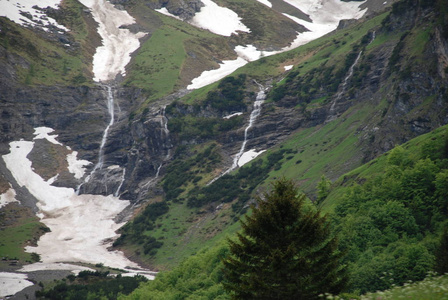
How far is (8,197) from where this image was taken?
130m

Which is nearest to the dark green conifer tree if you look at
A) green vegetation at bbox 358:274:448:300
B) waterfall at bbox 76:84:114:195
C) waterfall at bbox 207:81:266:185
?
green vegetation at bbox 358:274:448:300

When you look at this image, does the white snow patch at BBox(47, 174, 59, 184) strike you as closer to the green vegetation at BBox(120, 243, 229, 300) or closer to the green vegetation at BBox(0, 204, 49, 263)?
the green vegetation at BBox(0, 204, 49, 263)

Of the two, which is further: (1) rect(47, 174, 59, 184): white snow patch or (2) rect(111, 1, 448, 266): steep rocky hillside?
(1) rect(47, 174, 59, 184): white snow patch

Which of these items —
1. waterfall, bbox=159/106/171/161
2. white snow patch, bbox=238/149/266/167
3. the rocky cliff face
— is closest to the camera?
the rocky cliff face

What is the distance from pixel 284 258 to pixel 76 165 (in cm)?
14884

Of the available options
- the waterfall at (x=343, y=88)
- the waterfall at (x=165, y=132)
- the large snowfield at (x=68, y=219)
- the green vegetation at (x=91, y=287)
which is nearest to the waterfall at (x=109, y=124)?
the large snowfield at (x=68, y=219)

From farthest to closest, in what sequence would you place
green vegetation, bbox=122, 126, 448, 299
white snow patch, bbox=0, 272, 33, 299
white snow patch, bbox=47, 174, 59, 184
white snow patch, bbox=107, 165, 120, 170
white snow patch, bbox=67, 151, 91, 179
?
white snow patch, bbox=107, 165, 120, 170 < white snow patch, bbox=67, 151, 91, 179 < white snow patch, bbox=47, 174, 59, 184 < white snow patch, bbox=0, 272, 33, 299 < green vegetation, bbox=122, 126, 448, 299

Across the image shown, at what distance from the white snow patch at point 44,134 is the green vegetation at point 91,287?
8100 centimetres

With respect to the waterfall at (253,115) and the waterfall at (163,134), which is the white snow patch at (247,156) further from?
the waterfall at (163,134)

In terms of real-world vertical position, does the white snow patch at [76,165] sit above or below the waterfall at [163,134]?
below

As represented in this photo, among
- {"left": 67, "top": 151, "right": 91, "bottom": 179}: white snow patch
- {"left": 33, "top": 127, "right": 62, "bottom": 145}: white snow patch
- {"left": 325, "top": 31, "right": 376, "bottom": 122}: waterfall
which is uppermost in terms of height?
{"left": 325, "top": 31, "right": 376, "bottom": 122}: waterfall

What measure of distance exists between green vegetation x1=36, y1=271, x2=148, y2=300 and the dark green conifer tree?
6200 centimetres

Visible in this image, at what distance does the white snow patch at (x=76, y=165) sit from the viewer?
501 ft

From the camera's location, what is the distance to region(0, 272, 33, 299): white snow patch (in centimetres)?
8475
